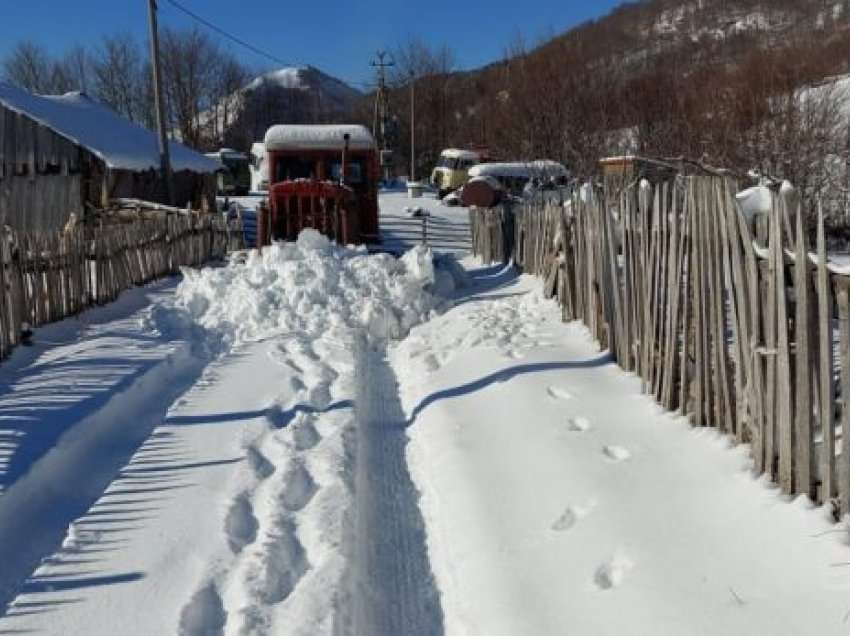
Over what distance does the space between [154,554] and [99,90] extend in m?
73.0

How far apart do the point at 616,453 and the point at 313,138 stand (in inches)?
622

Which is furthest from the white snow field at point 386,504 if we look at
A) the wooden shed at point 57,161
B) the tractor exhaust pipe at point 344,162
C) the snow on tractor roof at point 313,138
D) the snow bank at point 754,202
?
the wooden shed at point 57,161

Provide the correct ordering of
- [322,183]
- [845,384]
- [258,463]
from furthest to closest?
1. [322,183]
2. [258,463]
3. [845,384]

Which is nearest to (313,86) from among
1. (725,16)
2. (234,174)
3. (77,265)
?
(234,174)

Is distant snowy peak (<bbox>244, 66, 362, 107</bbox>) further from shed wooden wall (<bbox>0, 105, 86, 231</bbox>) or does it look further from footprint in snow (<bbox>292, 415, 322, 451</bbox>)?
footprint in snow (<bbox>292, 415, 322, 451</bbox>)

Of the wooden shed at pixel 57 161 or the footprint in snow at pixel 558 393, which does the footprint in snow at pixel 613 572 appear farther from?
the wooden shed at pixel 57 161

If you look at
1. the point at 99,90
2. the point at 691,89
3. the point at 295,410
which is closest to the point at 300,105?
the point at 99,90

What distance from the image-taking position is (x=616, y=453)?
5.33m

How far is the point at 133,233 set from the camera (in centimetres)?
1425

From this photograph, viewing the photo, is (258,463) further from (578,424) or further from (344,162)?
(344,162)

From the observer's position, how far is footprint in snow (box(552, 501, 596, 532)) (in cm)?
448

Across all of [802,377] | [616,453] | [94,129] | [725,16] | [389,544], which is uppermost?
[725,16]

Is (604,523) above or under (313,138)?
under

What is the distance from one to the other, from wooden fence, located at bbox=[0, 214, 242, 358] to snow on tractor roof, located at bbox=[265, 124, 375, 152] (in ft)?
10.2
